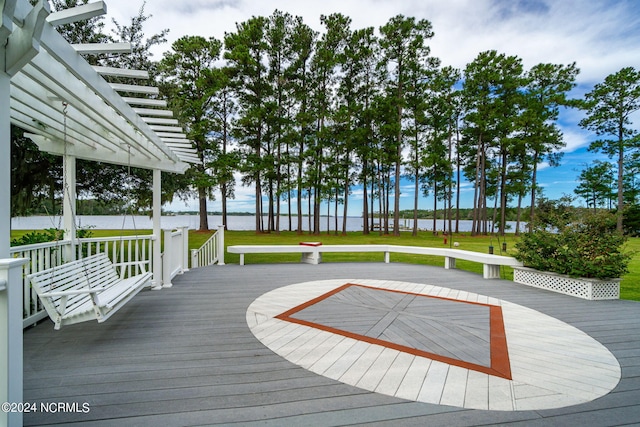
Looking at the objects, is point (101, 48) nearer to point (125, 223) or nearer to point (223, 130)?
point (223, 130)

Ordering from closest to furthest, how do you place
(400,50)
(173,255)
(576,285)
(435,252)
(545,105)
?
(576,285), (173,255), (435,252), (400,50), (545,105)

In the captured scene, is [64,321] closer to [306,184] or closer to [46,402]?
[46,402]

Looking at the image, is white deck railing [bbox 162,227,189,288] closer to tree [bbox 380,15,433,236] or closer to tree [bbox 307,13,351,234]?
tree [bbox 307,13,351,234]

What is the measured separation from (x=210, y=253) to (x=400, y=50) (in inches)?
668

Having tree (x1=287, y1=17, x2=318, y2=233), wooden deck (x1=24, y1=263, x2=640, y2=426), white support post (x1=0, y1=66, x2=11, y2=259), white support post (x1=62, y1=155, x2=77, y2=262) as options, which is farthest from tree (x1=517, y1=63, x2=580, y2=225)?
white support post (x1=0, y1=66, x2=11, y2=259)

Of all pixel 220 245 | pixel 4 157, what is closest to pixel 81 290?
pixel 4 157

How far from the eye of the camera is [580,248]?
4789 millimetres

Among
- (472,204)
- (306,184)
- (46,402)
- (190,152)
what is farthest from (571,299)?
(472,204)

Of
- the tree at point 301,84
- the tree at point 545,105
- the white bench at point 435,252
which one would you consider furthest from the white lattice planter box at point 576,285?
the tree at point 545,105

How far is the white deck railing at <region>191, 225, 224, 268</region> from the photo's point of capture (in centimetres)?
722

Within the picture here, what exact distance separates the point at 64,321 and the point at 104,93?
1.97 meters

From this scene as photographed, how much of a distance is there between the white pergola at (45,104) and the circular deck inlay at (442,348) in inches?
68.3

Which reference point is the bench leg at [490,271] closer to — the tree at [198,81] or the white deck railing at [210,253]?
the white deck railing at [210,253]

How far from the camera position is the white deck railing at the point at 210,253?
23.7 feet
